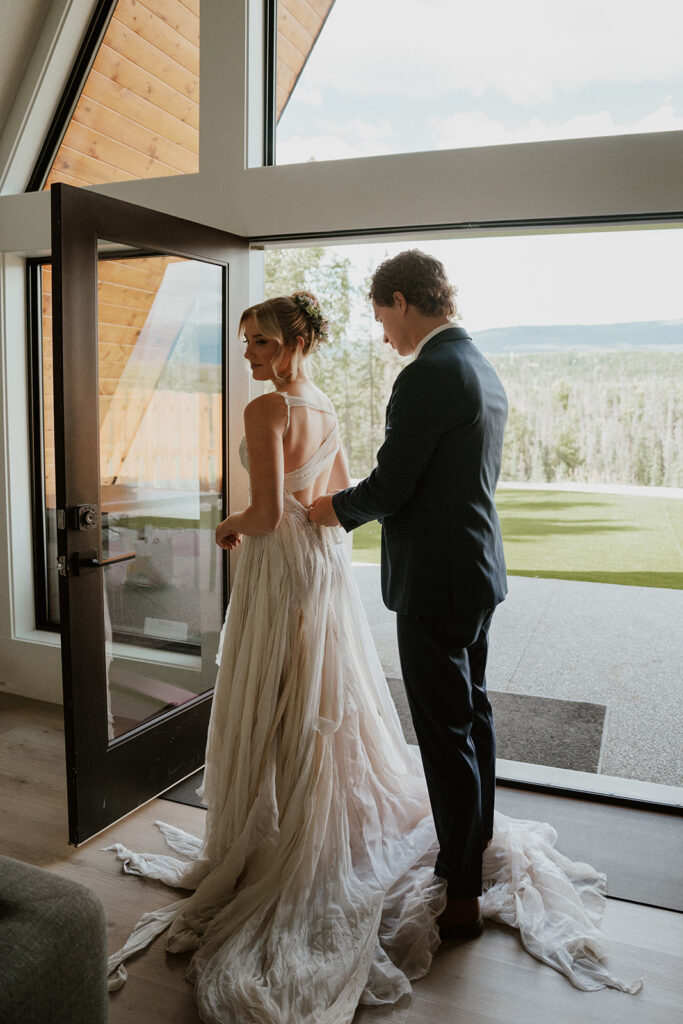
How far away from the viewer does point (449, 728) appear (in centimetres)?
206

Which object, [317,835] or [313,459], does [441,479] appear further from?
[317,835]

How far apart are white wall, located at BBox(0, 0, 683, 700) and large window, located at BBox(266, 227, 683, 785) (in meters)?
0.18

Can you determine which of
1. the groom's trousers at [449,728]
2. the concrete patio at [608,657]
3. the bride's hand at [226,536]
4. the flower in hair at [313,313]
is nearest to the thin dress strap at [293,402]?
the flower in hair at [313,313]

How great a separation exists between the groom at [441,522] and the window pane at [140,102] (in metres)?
1.68

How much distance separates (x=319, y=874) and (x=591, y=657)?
2522 mm

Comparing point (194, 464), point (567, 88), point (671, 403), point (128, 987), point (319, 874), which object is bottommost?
point (128, 987)

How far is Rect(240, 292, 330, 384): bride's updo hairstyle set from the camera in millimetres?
2236

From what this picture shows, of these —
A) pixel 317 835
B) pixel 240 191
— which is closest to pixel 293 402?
pixel 317 835

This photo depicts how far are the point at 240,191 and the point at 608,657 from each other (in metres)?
2.88

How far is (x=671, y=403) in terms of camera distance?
3141mm

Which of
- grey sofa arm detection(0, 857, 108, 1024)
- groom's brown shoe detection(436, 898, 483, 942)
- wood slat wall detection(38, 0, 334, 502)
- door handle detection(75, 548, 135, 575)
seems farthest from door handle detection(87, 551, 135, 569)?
groom's brown shoe detection(436, 898, 483, 942)

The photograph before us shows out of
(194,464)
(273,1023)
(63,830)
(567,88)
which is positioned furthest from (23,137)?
(273,1023)

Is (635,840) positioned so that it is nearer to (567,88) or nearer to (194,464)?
(194,464)

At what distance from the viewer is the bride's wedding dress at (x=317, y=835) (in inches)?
77.8
